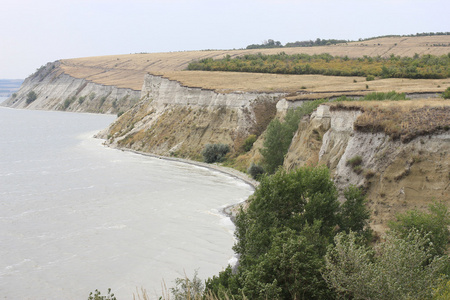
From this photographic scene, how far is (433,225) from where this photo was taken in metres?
17.9

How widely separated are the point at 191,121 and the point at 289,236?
144 ft

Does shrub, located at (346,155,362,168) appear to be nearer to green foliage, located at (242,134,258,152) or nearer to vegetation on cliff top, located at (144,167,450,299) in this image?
vegetation on cliff top, located at (144,167,450,299)

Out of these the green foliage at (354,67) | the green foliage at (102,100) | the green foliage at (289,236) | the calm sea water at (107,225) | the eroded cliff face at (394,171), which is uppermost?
the green foliage at (354,67)

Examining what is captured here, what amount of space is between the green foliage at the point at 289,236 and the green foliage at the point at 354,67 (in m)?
43.8

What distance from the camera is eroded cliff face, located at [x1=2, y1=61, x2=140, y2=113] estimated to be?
429ft

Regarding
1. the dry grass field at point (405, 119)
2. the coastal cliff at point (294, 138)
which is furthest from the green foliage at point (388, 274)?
the dry grass field at point (405, 119)

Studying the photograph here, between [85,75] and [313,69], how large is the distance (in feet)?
314

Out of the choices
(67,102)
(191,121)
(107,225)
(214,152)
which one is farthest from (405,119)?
(67,102)

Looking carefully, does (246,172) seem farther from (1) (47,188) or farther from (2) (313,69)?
(2) (313,69)

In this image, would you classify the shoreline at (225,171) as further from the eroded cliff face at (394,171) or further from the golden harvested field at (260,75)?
the golden harvested field at (260,75)

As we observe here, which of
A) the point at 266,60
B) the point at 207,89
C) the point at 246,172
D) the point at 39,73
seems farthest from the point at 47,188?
the point at 39,73

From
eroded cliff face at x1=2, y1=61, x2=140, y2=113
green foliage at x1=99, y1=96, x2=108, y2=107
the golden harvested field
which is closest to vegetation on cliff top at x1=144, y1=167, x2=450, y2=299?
the golden harvested field

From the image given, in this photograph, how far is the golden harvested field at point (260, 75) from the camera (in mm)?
57438

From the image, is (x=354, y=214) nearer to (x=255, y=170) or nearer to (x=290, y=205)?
(x=290, y=205)
